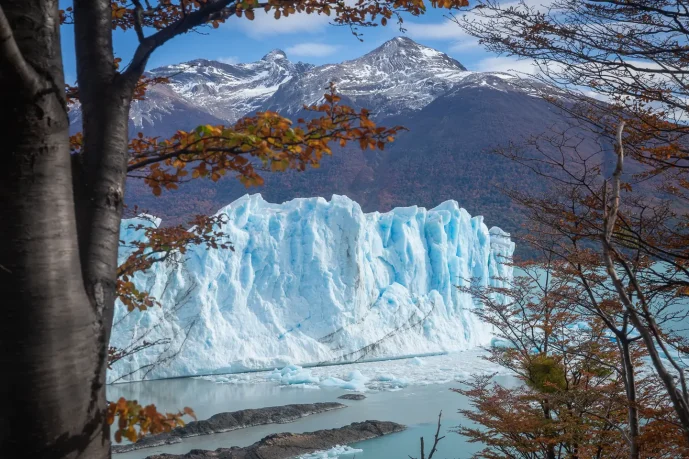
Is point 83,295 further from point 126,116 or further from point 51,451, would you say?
point 126,116

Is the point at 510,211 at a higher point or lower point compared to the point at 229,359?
higher

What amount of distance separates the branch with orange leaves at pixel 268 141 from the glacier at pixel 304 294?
563 inches

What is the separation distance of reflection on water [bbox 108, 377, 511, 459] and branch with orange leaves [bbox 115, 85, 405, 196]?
10113 mm

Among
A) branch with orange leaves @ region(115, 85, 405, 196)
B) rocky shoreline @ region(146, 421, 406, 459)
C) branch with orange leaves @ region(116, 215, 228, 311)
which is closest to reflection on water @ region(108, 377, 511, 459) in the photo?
rocky shoreline @ region(146, 421, 406, 459)

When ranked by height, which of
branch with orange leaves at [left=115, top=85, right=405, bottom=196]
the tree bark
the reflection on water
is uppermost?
branch with orange leaves at [left=115, top=85, right=405, bottom=196]

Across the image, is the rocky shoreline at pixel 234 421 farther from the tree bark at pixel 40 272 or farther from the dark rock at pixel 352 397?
the tree bark at pixel 40 272

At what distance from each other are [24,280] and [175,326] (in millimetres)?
16190

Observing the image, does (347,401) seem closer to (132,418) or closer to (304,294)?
(304,294)

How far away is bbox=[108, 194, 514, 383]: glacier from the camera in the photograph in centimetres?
1636

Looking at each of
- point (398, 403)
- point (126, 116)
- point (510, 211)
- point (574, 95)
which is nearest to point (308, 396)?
point (398, 403)

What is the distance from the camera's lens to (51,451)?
3.46 ft

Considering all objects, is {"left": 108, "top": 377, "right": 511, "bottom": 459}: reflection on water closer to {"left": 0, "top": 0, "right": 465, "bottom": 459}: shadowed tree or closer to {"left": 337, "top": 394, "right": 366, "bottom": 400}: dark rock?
{"left": 337, "top": 394, "right": 366, "bottom": 400}: dark rock

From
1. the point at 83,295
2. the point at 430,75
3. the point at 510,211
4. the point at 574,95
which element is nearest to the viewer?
the point at 83,295

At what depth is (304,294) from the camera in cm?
1852
